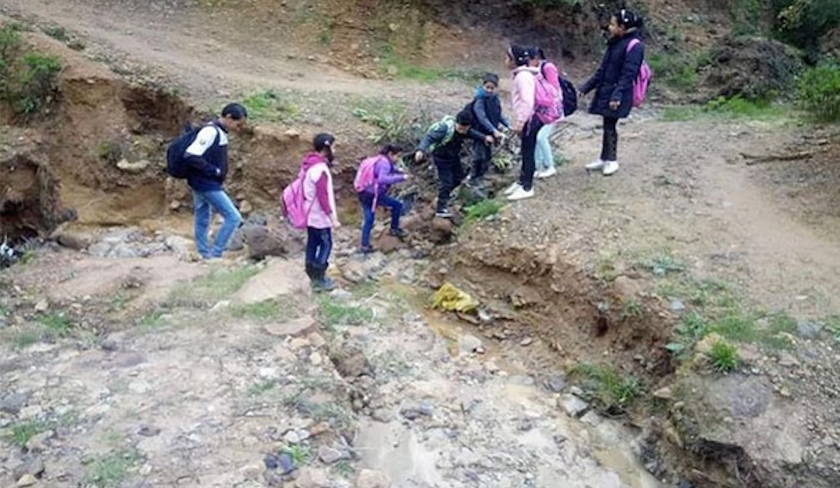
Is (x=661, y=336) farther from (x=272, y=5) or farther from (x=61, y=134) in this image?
(x=272, y=5)

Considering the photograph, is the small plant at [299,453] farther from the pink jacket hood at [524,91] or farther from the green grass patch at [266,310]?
the pink jacket hood at [524,91]

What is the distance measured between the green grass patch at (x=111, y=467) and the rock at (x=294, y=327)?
163 cm

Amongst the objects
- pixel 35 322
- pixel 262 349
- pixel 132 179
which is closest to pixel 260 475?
pixel 262 349

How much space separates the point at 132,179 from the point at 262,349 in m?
6.35

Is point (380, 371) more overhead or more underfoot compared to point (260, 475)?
more underfoot

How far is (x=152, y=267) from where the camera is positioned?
7.41 meters

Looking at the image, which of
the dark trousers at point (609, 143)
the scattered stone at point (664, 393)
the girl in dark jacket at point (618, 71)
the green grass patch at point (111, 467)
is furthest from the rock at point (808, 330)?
the green grass patch at point (111, 467)

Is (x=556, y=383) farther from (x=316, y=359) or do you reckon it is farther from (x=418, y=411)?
(x=316, y=359)

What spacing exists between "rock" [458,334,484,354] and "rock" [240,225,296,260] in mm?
2548

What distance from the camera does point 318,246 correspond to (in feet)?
26.9

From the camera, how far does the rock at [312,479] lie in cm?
471

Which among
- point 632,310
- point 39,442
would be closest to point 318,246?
point 632,310

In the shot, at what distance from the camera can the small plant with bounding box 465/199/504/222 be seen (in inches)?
356

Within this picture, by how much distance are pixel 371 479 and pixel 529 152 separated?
4780 mm
